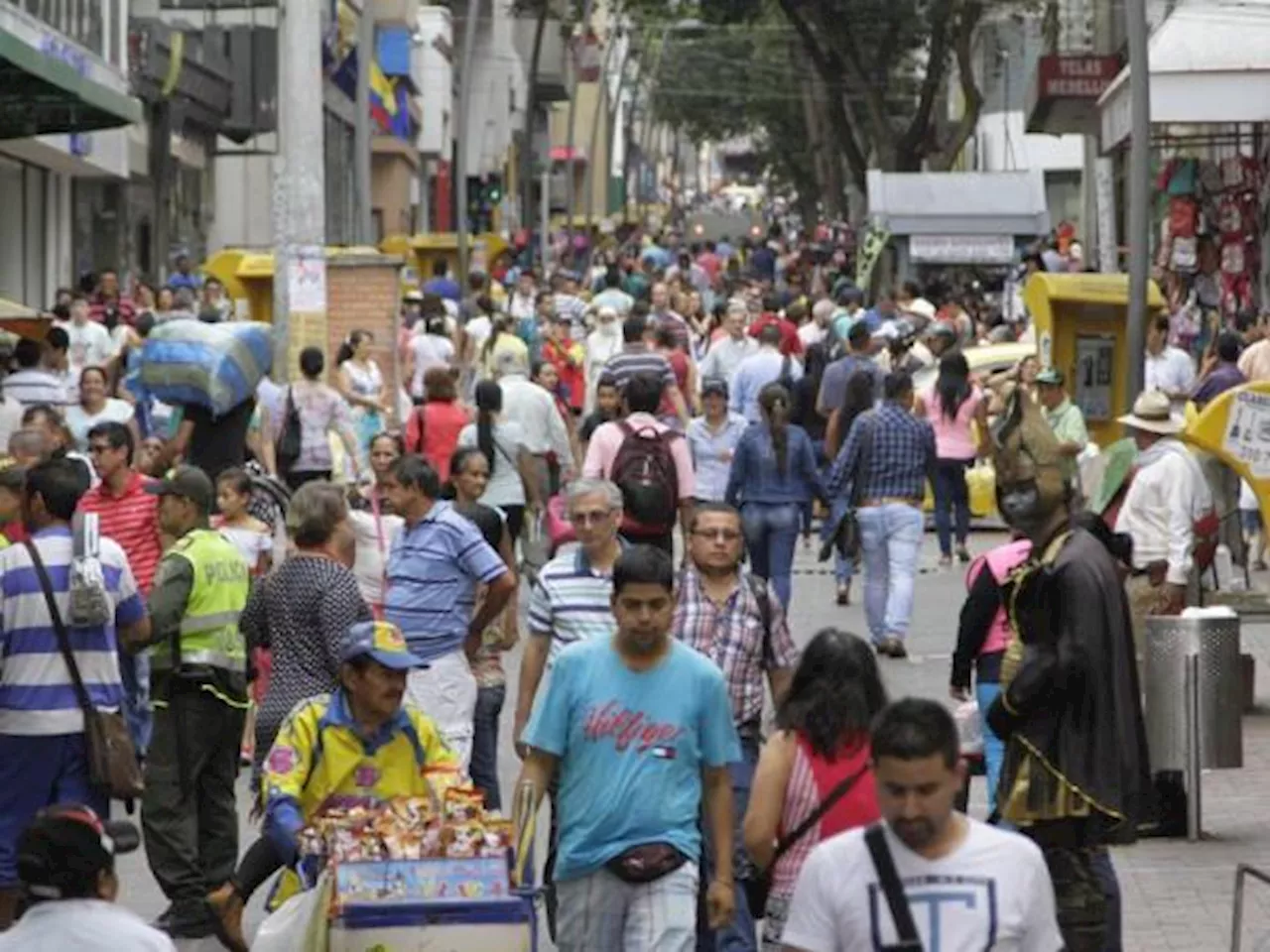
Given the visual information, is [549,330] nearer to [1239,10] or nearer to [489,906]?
[1239,10]

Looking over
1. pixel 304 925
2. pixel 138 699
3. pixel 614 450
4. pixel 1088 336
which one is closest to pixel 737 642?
pixel 304 925

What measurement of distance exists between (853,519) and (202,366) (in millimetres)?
3910

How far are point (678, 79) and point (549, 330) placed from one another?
100806mm

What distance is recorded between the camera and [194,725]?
1188 cm

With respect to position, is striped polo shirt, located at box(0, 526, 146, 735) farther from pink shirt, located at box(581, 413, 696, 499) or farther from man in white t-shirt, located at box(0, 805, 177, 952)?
pink shirt, located at box(581, 413, 696, 499)

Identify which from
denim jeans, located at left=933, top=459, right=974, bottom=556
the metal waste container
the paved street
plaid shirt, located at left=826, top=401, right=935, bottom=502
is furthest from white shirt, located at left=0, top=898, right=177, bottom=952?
denim jeans, located at left=933, top=459, right=974, bottom=556

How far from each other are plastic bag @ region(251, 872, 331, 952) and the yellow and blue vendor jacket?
585 mm

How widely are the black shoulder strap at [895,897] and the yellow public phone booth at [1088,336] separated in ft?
69.5

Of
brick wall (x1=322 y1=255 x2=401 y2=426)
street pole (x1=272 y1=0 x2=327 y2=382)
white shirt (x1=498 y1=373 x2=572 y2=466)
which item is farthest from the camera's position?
brick wall (x1=322 y1=255 x2=401 y2=426)

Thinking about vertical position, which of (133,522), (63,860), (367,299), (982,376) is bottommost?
(63,860)

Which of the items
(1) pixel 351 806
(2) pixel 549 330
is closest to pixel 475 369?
(2) pixel 549 330

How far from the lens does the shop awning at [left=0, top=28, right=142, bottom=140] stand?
23.2 meters

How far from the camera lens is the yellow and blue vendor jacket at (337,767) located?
9.07 metres

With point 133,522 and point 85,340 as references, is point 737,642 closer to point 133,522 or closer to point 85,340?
point 133,522
